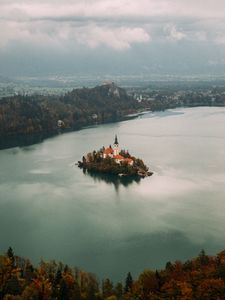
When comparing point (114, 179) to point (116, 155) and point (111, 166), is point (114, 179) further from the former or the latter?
point (116, 155)

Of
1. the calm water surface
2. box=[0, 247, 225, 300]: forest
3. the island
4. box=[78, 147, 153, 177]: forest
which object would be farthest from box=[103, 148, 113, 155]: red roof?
box=[0, 247, 225, 300]: forest

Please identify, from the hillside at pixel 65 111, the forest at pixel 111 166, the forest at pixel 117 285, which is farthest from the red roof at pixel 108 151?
the forest at pixel 117 285

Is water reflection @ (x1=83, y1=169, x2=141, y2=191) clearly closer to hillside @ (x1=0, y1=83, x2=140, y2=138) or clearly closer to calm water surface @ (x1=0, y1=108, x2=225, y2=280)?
calm water surface @ (x1=0, y1=108, x2=225, y2=280)

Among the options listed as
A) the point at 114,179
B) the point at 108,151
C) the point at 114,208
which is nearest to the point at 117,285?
the point at 114,208

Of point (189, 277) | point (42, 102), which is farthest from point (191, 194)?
point (42, 102)

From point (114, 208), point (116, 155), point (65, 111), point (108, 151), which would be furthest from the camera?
point (65, 111)

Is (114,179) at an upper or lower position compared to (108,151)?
lower
